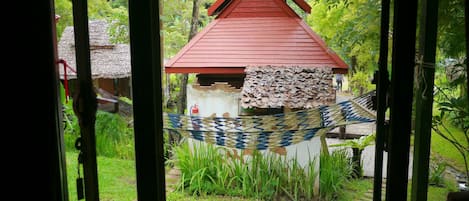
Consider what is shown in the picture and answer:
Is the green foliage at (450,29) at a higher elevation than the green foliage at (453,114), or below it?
higher

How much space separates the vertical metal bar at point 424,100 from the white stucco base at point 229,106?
1.83 metres

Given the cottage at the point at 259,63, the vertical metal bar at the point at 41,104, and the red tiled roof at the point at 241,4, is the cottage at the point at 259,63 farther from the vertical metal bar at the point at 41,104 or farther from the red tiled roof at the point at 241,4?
the vertical metal bar at the point at 41,104

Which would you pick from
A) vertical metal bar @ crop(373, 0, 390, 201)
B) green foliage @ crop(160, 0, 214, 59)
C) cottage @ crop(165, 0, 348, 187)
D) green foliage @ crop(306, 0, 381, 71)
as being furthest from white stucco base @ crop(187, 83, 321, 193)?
vertical metal bar @ crop(373, 0, 390, 201)

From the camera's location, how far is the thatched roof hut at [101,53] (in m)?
0.67

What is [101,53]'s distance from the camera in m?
0.79

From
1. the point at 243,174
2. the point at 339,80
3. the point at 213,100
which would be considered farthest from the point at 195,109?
the point at 339,80

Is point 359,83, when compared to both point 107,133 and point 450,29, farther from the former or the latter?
point 107,133

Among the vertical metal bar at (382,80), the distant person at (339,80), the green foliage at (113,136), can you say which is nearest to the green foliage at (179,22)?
the distant person at (339,80)

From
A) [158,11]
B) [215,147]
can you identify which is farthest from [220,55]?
[158,11]

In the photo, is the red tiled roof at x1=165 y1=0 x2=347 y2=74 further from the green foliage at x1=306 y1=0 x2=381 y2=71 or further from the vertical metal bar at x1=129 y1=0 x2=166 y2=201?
the vertical metal bar at x1=129 y1=0 x2=166 y2=201

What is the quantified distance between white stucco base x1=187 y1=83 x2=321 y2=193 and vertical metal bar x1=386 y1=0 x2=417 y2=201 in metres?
1.89

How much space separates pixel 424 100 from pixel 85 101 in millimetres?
593

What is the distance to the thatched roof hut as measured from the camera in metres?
0.67

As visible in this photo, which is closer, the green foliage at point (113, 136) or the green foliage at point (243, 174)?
the green foliage at point (113, 136)
